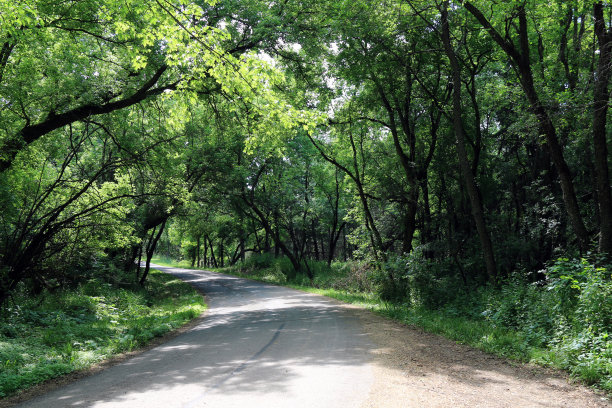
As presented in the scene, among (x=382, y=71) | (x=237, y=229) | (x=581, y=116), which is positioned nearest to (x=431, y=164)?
(x=382, y=71)

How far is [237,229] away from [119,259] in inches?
756

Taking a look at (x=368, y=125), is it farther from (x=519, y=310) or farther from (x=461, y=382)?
(x=461, y=382)

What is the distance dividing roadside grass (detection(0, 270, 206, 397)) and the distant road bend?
66 cm

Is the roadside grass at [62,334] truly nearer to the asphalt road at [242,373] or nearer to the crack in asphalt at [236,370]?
the asphalt road at [242,373]

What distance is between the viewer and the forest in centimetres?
738

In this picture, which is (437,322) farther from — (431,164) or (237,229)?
(237,229)

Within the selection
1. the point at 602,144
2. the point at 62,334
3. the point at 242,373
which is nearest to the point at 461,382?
the point at 242,373

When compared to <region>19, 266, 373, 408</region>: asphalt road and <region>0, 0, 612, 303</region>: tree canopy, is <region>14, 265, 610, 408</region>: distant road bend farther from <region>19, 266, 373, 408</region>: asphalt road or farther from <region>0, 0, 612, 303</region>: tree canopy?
<region>0, 0, 612, 303</region>: tree canopy

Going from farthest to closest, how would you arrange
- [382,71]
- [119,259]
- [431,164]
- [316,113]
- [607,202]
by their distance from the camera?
A: [119,259] < [431,164] < [382,71] < [607,202] < [316,113]

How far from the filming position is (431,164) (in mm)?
17562

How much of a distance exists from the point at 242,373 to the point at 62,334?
5583 millimetres

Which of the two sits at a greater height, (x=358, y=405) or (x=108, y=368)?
(x=358, y=405)

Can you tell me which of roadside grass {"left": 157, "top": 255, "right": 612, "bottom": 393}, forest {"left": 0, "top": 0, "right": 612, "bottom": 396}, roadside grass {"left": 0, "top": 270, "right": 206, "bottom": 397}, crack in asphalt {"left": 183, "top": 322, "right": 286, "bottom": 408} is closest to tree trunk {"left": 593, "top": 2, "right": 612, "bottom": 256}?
forest {"left": 0, "top": 0, "right": 612, "bottom": 396}

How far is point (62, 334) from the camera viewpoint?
8789 millimetres
